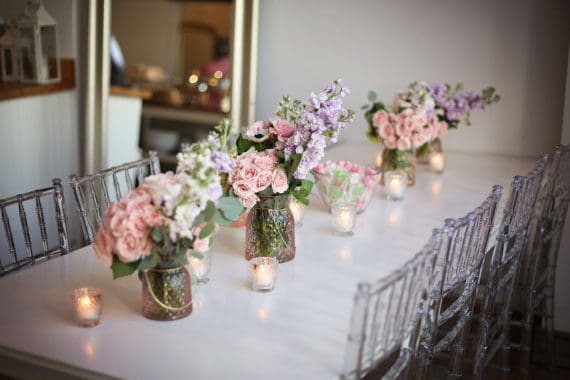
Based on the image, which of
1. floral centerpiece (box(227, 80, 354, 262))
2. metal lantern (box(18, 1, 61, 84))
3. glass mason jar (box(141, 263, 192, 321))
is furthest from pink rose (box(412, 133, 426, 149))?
metal lantern (box(18, 1, 61, 84))

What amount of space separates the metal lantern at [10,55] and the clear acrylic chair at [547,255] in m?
2.37

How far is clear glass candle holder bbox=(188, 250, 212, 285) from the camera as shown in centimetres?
189

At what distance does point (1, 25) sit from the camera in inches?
139

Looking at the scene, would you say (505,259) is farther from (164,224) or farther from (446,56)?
(446,56)

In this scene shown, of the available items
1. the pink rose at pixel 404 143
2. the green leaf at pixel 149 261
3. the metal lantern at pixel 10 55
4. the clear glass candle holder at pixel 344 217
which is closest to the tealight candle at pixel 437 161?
the pink rose at pixel 404 143

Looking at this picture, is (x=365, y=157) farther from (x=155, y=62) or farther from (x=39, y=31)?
(x=155, y=62)

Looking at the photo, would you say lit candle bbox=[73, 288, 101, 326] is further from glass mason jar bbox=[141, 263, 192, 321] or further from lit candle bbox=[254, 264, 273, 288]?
lit candle bbox=[254, 264, 273, 288]

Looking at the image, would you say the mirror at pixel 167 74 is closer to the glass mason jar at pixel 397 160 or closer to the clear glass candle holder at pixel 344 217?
the glass mason jar at pixel 397 160

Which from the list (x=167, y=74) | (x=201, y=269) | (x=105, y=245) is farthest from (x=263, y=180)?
(x=167, y=74)

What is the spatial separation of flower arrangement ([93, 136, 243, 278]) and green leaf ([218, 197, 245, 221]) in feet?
0.40

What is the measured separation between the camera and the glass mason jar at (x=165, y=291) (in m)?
1.68

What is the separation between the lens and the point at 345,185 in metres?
2.51

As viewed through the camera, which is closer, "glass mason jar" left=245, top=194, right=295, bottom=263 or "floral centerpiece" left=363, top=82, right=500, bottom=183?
"glass mason jar" left=245, top=194, right=295, bottom=263

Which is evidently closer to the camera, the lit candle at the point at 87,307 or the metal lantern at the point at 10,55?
the lit candle at the point at 87,307
